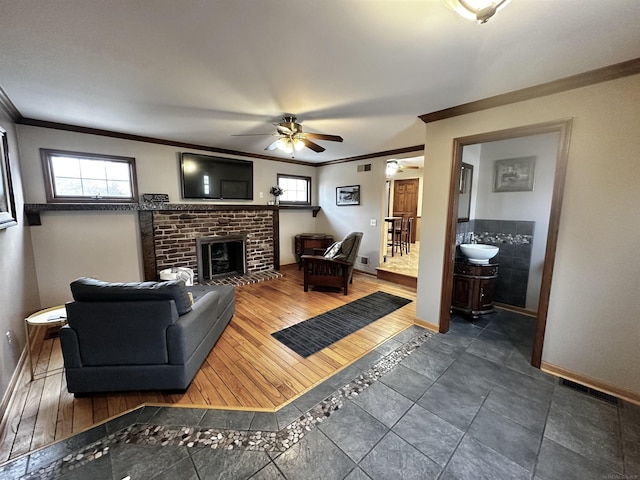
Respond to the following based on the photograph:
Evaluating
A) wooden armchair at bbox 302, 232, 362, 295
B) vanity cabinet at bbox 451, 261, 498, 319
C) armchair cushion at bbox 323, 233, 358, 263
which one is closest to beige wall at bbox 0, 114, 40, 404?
wooden armchair at bbox 302, 232, 362, 295

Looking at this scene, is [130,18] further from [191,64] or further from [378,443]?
[378,443]

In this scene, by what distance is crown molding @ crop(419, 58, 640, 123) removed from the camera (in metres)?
1.81

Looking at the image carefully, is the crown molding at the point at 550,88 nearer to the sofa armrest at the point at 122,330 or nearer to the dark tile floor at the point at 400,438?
the dark tile floor at the point at 400,438

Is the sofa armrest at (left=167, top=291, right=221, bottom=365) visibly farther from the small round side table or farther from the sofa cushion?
the small round side table

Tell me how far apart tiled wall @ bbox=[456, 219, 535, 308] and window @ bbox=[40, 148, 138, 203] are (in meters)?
5.03

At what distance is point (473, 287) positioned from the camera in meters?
3.15

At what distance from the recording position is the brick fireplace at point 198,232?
409 cm

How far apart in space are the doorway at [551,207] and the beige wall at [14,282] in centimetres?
401

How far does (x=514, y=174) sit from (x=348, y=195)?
2.98 m

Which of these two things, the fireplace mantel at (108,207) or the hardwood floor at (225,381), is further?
the fireplace mantel at (108,207)

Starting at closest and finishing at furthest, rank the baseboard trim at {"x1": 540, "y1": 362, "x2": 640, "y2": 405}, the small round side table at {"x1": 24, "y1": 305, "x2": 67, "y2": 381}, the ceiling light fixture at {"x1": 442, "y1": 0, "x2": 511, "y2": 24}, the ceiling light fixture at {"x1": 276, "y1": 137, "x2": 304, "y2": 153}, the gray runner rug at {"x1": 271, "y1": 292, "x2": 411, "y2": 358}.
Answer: the ceiling light fixture at {"x1": 442, "y1": 0, "x2": 511, "y2": 24} < the baseboard trim at {"x1": 540, "y1": 362, "x2": 640, "y2": 405} < the small round side table at {"x1": 24, "y1": 305, "x2": 67, "y2": 381} < the gray runner rug at {"x1": 271, "y1": 292, "x2": 411, "y2": 358} < the ceiling light fixture at {"x1": 276, "y1": 137, "x2": 304, "y2": 153}

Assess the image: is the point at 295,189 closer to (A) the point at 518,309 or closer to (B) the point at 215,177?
(B) the point at 215,177

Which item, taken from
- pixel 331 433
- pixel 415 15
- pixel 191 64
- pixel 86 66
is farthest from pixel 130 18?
pixel 331 433

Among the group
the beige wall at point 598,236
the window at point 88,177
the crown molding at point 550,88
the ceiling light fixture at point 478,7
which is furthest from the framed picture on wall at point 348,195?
the ceiling light fixture at point 478,7
